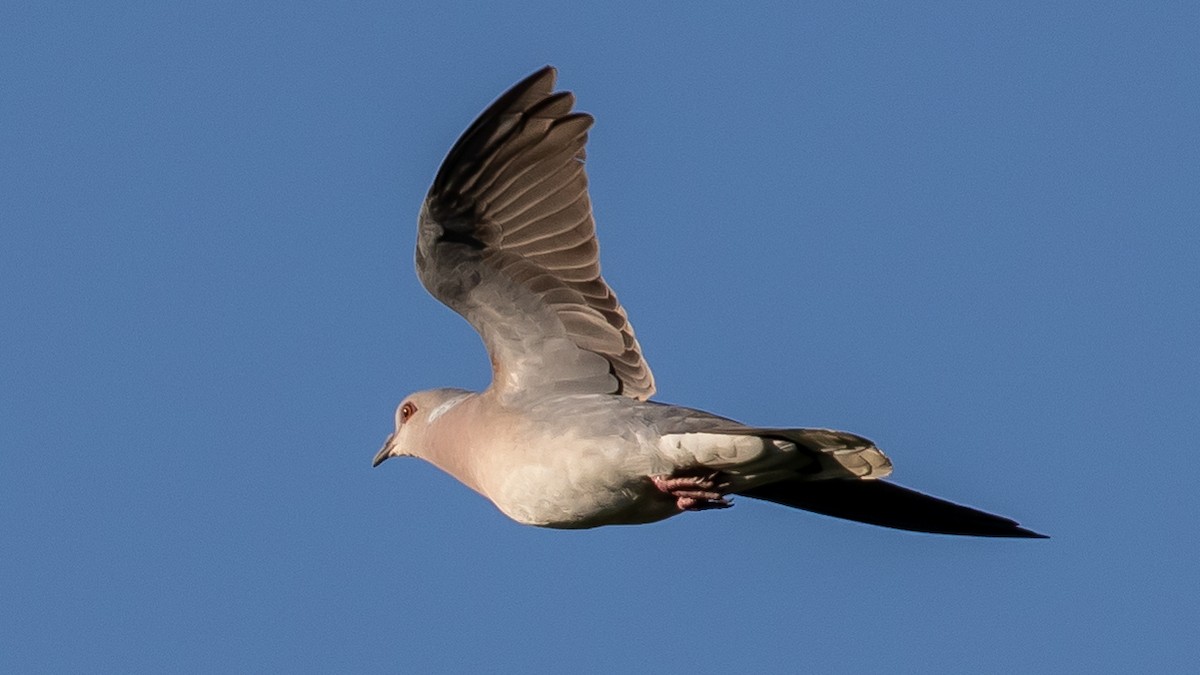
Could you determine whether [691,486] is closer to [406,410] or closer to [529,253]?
[529,253]

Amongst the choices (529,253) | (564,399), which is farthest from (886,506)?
(529,253)

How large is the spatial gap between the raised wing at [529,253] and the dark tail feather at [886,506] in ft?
3.64

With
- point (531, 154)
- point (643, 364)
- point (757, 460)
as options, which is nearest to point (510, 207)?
point (531, 154)

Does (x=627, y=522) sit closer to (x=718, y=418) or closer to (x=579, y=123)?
(x=718, y=418)

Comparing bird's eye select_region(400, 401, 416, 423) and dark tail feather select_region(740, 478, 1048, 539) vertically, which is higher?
bird's eye select_region(400, 401, 416, 423)

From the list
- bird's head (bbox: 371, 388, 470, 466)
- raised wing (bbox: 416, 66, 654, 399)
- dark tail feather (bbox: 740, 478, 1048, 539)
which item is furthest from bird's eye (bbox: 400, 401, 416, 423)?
dark tail feather (bbox: 740, 478, 1048, 539)

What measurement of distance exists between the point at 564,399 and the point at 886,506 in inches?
79.7

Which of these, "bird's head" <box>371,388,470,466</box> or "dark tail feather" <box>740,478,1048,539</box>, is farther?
"bird's head" <box>371,388,470,466</box>

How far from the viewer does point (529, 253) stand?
11773 millimetres

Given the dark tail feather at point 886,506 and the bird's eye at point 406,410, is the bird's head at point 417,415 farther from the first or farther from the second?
the dark tail feather at point 886,506

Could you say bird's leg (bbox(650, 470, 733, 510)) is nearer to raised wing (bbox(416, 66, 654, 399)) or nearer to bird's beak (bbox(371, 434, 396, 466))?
raised wing (bbox(416, 66, 654, 399))

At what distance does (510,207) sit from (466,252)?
355 mm

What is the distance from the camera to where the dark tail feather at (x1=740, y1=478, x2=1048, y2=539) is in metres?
12.2

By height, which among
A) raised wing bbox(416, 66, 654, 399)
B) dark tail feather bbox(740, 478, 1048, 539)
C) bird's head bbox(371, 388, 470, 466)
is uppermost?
raised wing bbox(416, 66, 654, 399)
